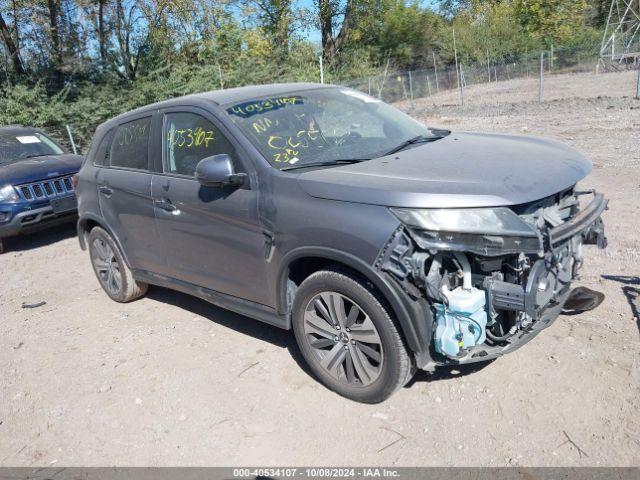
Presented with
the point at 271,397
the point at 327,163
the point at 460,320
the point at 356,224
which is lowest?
the point at 271,397

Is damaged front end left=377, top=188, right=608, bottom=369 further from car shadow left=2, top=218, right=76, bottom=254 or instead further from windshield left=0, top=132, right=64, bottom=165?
windshield left=0, top=132, right=64, bottom=165

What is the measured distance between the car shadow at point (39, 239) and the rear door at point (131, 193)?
359cm

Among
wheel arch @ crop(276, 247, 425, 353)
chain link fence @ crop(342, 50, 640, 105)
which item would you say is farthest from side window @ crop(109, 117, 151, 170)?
chain link fence @ crop(342, 50, 640, 105)

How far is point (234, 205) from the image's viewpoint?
383 centimetres

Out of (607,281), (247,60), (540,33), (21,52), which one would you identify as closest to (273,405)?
(607,281)

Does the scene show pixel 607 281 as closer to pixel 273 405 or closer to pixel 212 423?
pixel 273 405

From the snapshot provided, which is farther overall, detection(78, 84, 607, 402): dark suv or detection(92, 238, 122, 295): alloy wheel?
detection(92, 238, 122, 295): alloy wheel

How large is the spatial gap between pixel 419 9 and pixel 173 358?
44818 mm

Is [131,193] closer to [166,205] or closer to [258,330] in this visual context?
[166,205]

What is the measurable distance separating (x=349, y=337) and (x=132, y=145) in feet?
8.87

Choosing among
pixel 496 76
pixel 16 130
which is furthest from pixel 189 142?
pixel 496 76

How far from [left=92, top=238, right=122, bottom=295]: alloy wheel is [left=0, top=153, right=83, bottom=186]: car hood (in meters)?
3.02

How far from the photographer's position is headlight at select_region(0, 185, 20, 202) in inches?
306

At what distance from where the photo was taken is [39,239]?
891 centimetres
